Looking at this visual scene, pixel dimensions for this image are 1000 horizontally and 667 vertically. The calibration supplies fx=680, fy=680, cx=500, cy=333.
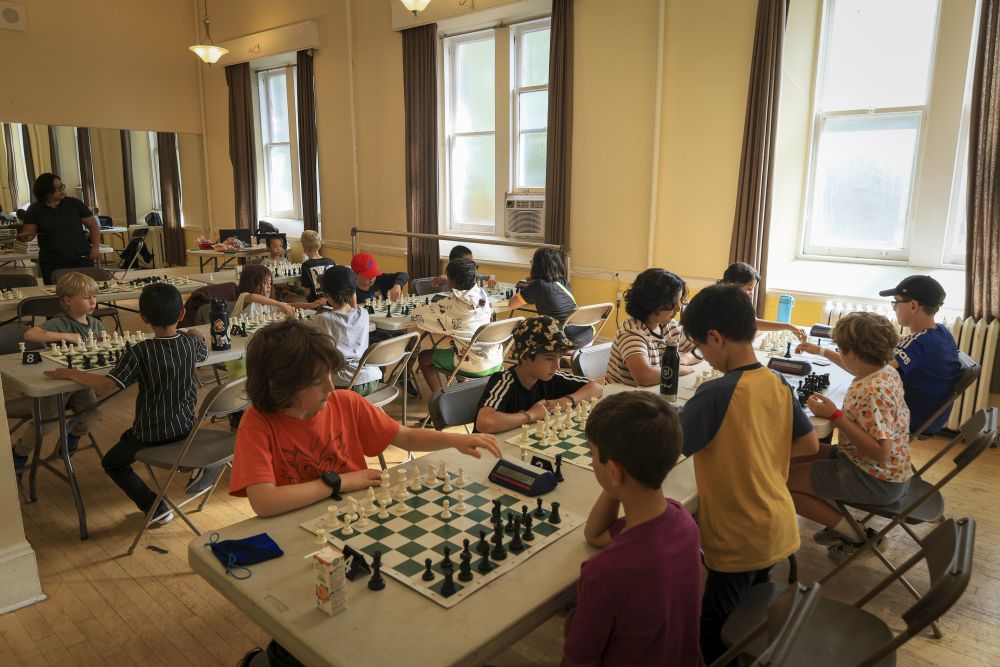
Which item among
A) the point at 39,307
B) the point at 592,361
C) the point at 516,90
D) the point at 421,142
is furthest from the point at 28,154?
the point at 592,361

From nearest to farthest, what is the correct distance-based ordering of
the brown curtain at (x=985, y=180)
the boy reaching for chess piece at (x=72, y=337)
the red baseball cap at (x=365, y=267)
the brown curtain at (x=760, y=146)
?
the boy reaching for chess piece at (x=72, y=337), the brown curtain at (x=985, y=180), the brown curtain at (x=760, y=146), the red baseball cap at (x=365, y=267)

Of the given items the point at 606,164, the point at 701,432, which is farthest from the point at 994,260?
the point at 701,432

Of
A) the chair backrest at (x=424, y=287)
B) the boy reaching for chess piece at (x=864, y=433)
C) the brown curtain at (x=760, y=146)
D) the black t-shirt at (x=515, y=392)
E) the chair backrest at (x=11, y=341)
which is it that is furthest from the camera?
the chair backrest at (x=424, y=287)

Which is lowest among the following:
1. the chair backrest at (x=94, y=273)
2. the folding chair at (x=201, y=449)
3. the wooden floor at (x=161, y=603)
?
the wooden floor at (x=161, y=603)

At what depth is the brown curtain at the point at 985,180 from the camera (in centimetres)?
437

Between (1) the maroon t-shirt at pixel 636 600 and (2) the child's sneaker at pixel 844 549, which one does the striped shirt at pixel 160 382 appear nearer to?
(1) the maroon t-shirt at pixel 636 600

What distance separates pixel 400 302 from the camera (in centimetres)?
540

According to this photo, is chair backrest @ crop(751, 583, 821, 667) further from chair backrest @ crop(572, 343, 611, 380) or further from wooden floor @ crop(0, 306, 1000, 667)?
chair backrest @ crop(572, 343, 611, 380)

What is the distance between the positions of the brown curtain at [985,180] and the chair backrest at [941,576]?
362cm

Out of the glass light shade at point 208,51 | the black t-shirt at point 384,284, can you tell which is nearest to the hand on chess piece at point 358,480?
the black t-shirt at point 384,284

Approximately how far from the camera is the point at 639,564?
4.38ft

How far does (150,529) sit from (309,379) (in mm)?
2161

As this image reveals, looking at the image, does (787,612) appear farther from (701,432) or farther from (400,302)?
(400,302)

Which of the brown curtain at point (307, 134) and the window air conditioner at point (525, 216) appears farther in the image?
the brown curtain at point (307, 134)
